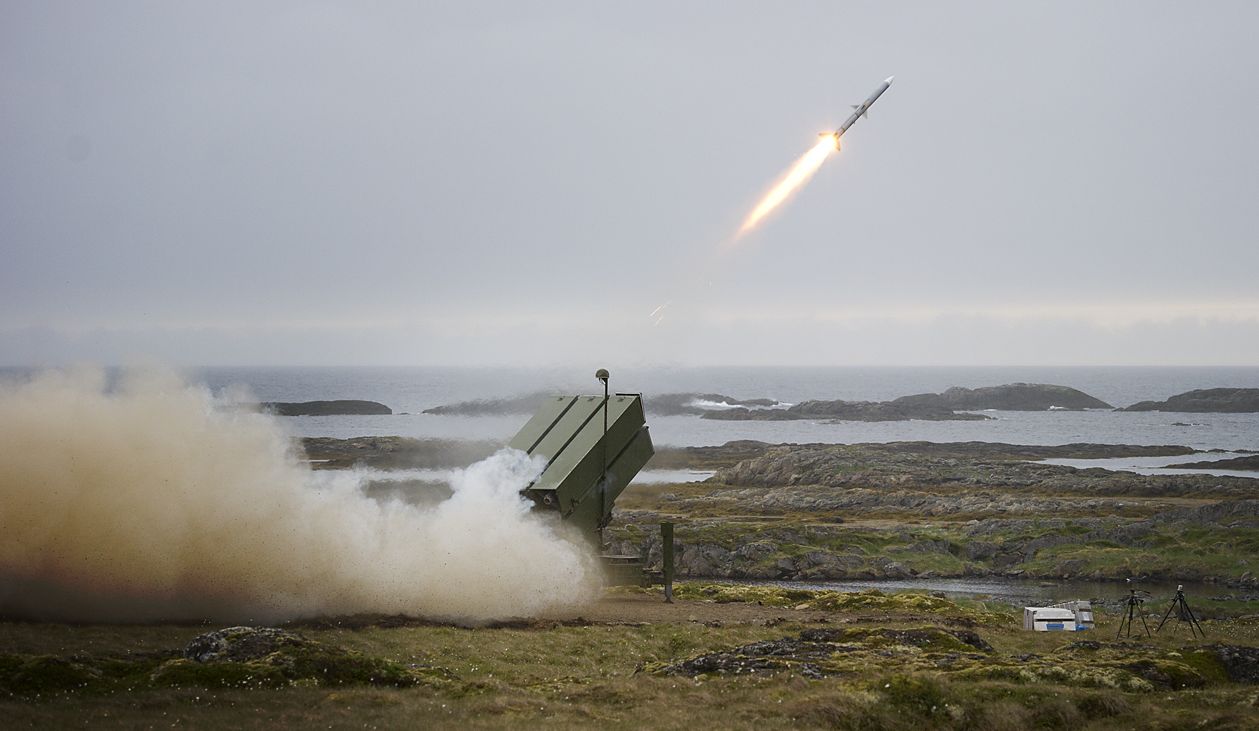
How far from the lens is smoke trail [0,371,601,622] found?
26281 mm

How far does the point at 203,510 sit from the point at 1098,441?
140 metres

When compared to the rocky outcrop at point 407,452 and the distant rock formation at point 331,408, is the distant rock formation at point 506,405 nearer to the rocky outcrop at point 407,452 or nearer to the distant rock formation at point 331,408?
the rocky outcrop at point 407,452

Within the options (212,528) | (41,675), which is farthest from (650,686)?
(212,528)

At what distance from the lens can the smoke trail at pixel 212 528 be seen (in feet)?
86.2

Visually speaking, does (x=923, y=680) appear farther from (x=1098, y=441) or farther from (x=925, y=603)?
(x=1098, y=441)

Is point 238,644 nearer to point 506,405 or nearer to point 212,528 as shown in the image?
point 212,528

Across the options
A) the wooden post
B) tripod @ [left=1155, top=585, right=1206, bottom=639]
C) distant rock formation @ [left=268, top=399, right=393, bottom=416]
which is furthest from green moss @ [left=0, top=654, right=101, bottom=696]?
distant rock formation @ [left=268, top=399, right=393, bottom=416]

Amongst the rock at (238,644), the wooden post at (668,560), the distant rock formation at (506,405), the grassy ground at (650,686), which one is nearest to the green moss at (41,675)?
the grassy ground at (650,686)

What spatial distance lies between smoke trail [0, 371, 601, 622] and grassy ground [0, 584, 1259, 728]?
172 centimetres

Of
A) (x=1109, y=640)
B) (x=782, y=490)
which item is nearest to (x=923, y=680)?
(x=1109, y=640)

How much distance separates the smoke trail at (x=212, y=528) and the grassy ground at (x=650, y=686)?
172cm

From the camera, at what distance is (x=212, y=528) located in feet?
92.1

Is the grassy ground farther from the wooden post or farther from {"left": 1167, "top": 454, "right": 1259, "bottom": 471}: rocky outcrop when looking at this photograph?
{"left": 1167, "top": 454, "right": 1259, "bottom": 471}: rocky outcrop

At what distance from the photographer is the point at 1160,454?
4985 inches
